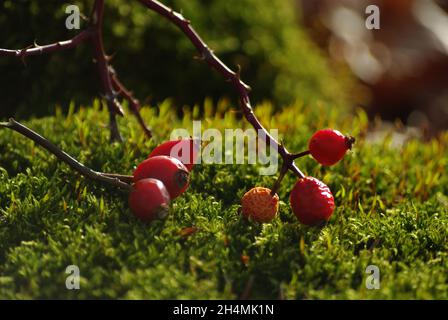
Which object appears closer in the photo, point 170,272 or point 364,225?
point 170,272

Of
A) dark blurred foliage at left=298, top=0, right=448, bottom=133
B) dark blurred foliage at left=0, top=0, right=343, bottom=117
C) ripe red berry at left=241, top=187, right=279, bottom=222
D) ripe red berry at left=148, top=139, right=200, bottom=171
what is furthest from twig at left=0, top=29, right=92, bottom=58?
dark blurred foliage at left=298, top=0, right=448, bottom=133

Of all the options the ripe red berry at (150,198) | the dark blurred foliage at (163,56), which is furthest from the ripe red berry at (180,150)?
the dark blurred foliage at (163,56)

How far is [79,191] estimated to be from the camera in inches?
110

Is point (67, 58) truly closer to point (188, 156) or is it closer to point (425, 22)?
point (188, 156)

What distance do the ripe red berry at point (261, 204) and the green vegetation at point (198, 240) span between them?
0.17 ft

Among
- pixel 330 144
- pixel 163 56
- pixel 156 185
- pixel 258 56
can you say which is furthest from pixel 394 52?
pixel 156 185

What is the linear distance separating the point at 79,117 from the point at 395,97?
4380 mm

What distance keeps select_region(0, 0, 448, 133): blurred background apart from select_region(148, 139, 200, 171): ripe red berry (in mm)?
730

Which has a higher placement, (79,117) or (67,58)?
(67,58)

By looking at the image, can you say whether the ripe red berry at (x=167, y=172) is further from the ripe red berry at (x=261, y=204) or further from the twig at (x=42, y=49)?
the twig at (x=42, y=49)

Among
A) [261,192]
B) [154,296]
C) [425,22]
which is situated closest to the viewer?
[154,296]

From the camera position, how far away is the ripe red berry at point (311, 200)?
8.18 feet

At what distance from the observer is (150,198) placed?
2.39 m
